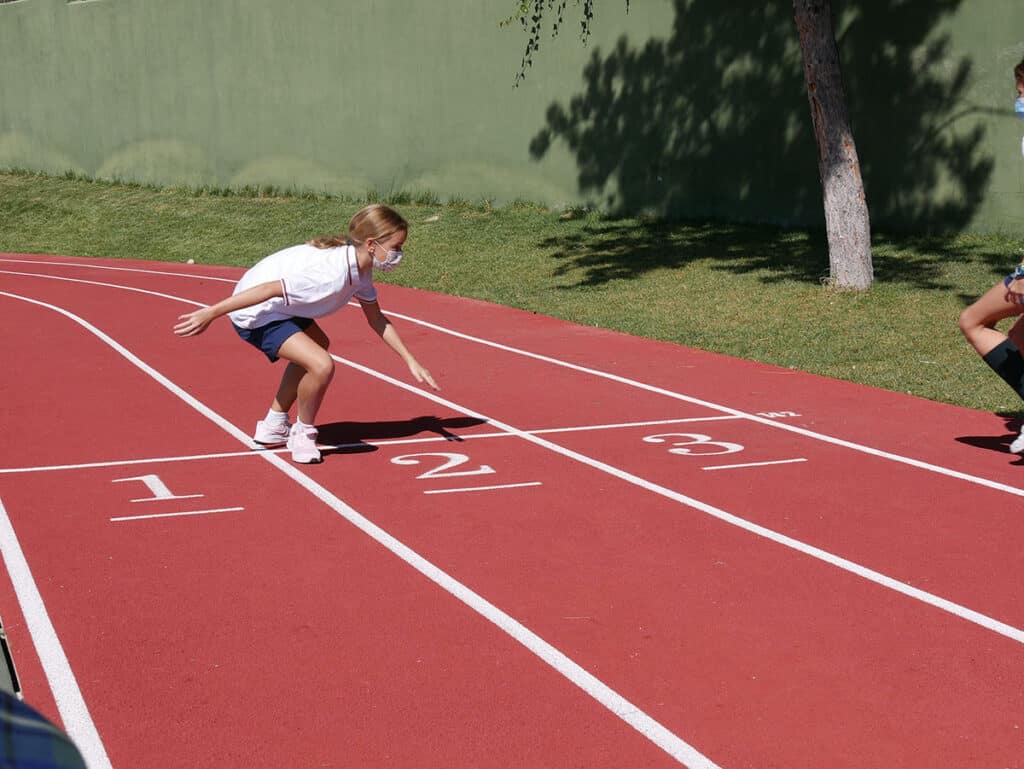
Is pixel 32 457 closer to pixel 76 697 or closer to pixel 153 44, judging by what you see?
pixel 76 697

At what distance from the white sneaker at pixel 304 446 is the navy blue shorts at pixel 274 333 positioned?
0.47 metres

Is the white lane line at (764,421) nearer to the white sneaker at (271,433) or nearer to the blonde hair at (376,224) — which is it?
the blonde hair at (376,224)

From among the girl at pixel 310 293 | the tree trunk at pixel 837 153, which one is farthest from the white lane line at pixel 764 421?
the tree trunk at pixel 837 153

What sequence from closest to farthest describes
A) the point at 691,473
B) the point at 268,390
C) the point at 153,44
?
the point at 691,473 → the point at 268,390 → the point at 153,44

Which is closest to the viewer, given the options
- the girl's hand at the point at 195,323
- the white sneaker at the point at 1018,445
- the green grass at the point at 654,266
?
the girl's hand at the point at 195,323

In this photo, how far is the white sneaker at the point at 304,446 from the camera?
8.30 m

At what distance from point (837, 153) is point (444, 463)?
8509mm

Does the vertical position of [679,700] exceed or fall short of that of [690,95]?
it falls short

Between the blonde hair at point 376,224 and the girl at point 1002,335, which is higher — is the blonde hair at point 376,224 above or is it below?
above

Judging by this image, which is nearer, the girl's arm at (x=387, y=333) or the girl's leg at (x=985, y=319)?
the girl's leg at (x=985, y=319)

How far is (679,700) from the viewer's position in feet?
15.4

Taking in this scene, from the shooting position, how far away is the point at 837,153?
1537cm

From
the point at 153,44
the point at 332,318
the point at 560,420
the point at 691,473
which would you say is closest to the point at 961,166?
the point at 332,318

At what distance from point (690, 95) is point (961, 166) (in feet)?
14.9
